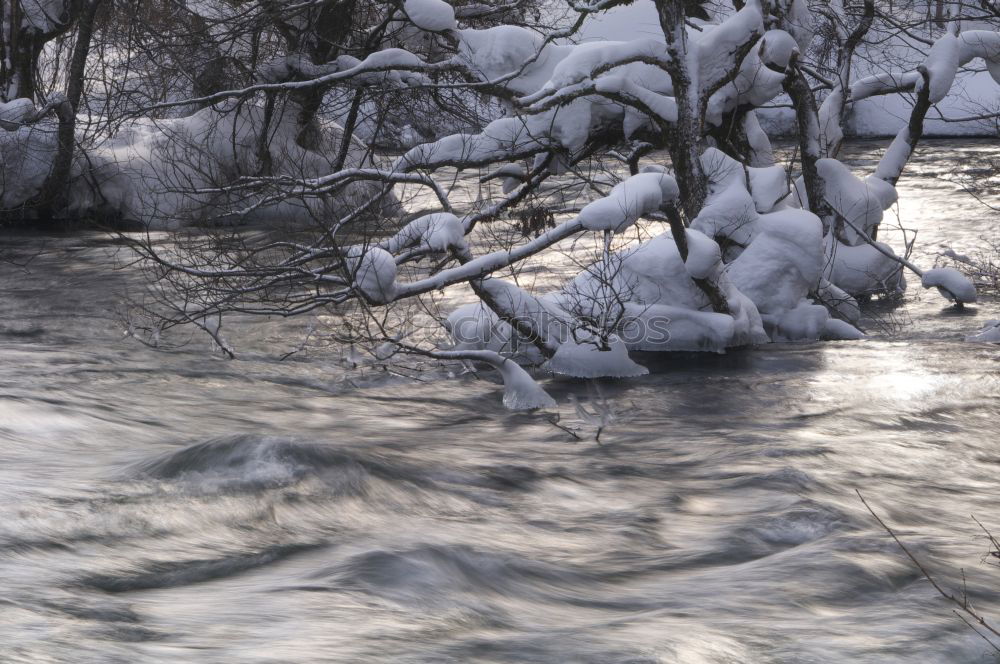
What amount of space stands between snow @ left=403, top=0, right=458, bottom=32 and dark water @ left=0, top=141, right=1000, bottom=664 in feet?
12.7

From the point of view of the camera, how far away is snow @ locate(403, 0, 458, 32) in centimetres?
1274

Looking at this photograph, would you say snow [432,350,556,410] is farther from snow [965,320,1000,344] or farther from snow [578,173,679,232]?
snow [965,320,1000,344]

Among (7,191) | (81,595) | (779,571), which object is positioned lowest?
(779,571)

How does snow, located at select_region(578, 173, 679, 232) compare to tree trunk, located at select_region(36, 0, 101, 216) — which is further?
tree trunk, located at select_region(36, 0, 101, 216)

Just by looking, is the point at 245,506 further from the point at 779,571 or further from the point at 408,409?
the point at 408,409

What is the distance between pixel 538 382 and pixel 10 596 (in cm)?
658

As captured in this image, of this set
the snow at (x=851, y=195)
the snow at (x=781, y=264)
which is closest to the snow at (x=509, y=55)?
the snow at (x=781, y=264)

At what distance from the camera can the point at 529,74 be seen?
1286cm

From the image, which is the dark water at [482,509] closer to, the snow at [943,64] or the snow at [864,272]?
the snow at [864,272]

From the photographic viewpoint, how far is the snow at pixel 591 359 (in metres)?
10.8

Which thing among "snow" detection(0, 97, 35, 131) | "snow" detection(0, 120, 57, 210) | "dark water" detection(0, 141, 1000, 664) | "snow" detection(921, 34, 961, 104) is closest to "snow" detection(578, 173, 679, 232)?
"dark water" detection(0, 141, 1000, 664)

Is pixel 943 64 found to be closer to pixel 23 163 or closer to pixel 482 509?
pixel 482 509

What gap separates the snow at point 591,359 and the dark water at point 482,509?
0.36 m

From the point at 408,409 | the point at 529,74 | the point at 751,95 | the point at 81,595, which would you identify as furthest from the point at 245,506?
the point at 751,95
